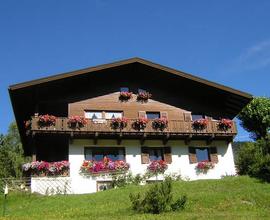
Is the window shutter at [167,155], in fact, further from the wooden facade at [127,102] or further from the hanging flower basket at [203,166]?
the hanging flower basket at [203,166]

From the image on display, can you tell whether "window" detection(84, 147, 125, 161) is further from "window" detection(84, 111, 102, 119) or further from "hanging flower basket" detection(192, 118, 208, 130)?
"hanging flower basket" detection(192, 118, 208, 130)

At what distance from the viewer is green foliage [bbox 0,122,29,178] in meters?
48.7

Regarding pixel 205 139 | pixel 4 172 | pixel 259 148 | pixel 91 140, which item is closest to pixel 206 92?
pixel 205 139

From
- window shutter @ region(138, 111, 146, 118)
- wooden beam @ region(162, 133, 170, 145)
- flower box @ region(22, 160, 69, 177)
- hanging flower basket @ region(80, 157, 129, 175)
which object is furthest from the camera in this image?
window shutter @ region(138, 111, 146, 118)

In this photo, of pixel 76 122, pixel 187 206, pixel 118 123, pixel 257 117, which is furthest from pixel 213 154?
pixel 187 206

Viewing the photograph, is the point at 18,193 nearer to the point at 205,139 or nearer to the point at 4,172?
the point at 205,139

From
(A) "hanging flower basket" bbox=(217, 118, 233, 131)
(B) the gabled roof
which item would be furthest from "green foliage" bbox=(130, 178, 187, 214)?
(A) "hanging flower basket" bbox=(217, 118, 233, 131)

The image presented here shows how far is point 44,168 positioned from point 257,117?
783 inches

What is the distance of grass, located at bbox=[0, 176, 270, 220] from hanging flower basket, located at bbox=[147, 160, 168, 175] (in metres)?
4.80

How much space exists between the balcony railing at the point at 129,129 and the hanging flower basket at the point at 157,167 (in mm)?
1806

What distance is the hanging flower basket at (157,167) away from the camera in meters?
30.7

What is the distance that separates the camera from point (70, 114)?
31531 mm

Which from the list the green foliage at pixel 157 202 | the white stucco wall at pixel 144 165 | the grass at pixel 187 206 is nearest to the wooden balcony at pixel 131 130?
the white stucco wall at pixel 144 165

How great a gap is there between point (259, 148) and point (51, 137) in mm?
12160
